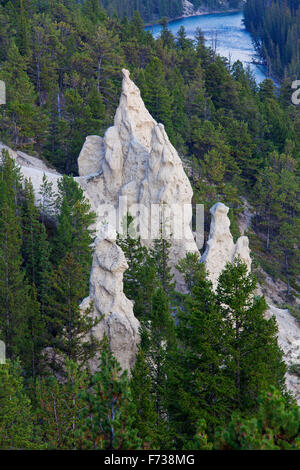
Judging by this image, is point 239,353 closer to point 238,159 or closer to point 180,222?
point 180,222

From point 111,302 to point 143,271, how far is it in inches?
131

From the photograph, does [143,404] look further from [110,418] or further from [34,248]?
[34,248]

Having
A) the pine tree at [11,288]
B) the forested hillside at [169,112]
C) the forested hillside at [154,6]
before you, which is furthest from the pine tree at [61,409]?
the forested hillside at [154,6]

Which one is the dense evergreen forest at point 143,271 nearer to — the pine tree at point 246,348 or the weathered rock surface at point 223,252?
the pine tree at point 246,348

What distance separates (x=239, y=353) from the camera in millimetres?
19016

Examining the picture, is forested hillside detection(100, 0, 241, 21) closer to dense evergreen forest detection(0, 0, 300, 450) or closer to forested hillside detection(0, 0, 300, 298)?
dense evergreen forest detection(0, 0, 300, 450)

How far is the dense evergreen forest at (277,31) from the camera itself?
114250 millimetres

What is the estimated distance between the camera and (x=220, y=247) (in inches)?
1353

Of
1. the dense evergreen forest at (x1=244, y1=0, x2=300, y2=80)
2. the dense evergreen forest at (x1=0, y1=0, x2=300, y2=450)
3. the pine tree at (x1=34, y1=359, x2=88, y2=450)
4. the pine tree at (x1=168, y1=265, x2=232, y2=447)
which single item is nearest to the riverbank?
the dense evergreen forest at (x1=244, y1=0, x2=300, y2=80)

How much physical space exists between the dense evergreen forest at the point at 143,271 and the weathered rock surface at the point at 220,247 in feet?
2.87

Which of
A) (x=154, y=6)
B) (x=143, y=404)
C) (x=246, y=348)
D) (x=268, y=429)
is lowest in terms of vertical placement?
(x=143, y=404)

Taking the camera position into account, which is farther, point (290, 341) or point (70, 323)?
point (290, 341)

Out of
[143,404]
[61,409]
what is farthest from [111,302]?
[143,404]

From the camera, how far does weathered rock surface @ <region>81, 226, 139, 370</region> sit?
26.4 m
